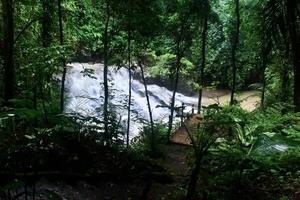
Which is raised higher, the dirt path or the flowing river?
the flowing river

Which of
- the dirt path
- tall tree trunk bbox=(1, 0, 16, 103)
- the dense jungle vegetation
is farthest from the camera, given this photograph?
tall tree trunk bbox=(1, 0, 16, 103)

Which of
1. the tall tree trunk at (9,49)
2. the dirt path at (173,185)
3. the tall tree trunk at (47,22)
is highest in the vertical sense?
the tall tree trunk at (47,22)

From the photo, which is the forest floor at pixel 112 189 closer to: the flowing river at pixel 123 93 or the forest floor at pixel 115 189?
the forest floor at pixel 115 189

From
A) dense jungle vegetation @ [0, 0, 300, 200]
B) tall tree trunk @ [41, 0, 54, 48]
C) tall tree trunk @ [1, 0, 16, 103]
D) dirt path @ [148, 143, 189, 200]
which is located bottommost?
dirt path @ [148, 143, 189, 200]

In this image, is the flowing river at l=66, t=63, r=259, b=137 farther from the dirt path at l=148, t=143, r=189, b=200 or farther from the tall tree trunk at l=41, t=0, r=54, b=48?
the dirt path at l=148, t=143, r=189, b=200

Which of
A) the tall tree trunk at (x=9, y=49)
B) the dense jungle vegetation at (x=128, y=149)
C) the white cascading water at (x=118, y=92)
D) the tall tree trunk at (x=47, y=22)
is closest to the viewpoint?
the dense jungle vegetation at (x=128, y=149)

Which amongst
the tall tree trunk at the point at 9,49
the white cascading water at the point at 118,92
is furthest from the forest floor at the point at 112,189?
the white cascading water at the point at 118,92

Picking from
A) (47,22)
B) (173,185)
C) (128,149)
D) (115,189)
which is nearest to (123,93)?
(47,22)

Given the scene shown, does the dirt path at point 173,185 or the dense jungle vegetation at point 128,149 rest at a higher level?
the dense jungle vegetation at point 128,149

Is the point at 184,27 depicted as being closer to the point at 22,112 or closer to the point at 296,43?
the point at 296,43

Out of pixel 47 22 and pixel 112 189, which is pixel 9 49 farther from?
pixel 47 22

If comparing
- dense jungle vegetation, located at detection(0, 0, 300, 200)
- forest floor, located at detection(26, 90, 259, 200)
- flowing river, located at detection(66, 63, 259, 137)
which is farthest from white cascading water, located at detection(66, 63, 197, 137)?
forest floor, located at detection(26, 90, 259, 200)

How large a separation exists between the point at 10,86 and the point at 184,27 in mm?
9064

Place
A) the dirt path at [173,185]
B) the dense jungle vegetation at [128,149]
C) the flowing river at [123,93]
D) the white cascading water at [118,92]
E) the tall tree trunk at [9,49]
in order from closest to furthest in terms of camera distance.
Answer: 1. the dense jungle vegetation at [128,149]
2. the dirt path at [173,185]
3. the tall tree trunk at [9,49]
4. the flowing river at [123,93]
5. the white cascading water at [118,92]
